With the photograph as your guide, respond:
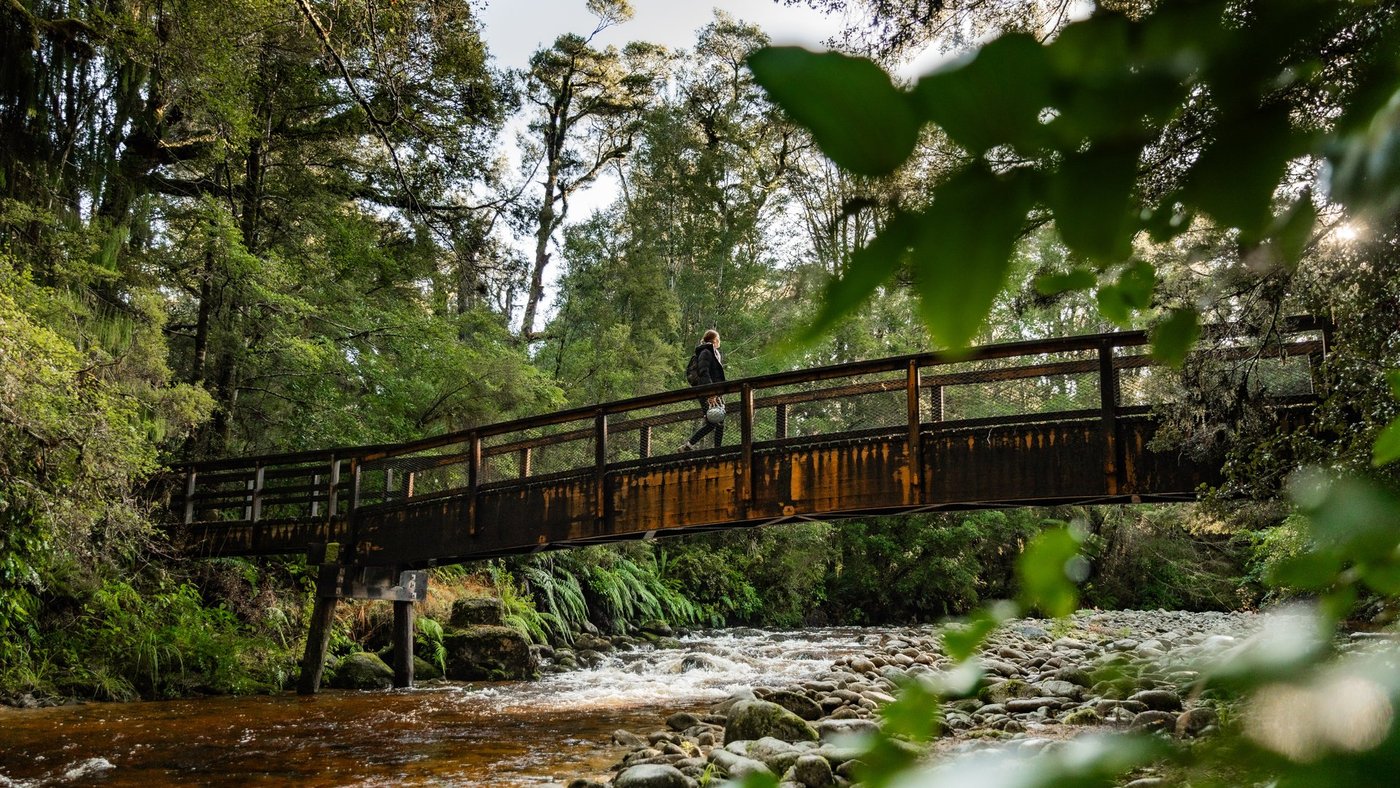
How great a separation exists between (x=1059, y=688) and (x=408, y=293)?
54.6 ft

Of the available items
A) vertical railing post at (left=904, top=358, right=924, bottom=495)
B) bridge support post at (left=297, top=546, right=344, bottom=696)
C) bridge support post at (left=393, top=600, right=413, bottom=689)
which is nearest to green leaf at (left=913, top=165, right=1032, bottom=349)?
vertical railing post at (left=904, top=358, right=924, bottom=495)

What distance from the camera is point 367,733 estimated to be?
8281 millimetres

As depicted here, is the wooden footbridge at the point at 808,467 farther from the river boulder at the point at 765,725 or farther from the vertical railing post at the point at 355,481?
the river boulder at the point at 765,725

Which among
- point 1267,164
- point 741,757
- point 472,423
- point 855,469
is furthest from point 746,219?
point 1267,164

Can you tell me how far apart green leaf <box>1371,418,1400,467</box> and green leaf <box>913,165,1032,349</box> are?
8.4 inches

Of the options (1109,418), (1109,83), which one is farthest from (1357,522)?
(1109,418)

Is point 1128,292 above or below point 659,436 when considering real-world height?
below

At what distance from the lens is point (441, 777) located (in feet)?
21.3

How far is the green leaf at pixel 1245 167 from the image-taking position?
0.34 m

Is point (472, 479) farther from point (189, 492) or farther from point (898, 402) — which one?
point (898, 402)

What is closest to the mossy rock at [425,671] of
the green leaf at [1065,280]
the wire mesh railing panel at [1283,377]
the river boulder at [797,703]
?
the river boulder at [797,703]

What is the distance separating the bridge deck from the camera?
8359mm

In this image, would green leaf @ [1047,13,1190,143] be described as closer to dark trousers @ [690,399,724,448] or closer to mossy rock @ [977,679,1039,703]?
mossy rock @ [977,679,1039,703]

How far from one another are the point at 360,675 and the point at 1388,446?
13.5 meters
